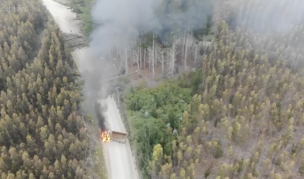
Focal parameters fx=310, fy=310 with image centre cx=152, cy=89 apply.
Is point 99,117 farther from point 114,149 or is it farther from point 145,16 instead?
point 145,16

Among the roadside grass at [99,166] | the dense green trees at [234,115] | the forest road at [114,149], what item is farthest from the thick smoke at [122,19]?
the roadside grass at [99,166]

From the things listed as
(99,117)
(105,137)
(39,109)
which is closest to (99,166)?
(105,137)

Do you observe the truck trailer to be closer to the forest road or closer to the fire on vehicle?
the fire on vehicle

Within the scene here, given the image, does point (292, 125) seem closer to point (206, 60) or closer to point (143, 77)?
point (206, 60)

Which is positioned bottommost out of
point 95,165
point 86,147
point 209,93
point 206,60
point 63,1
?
point 95,165

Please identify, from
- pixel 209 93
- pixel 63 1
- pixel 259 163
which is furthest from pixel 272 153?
pixel 63 1

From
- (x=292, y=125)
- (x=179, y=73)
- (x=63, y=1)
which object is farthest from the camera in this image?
(x=63, y=1)
